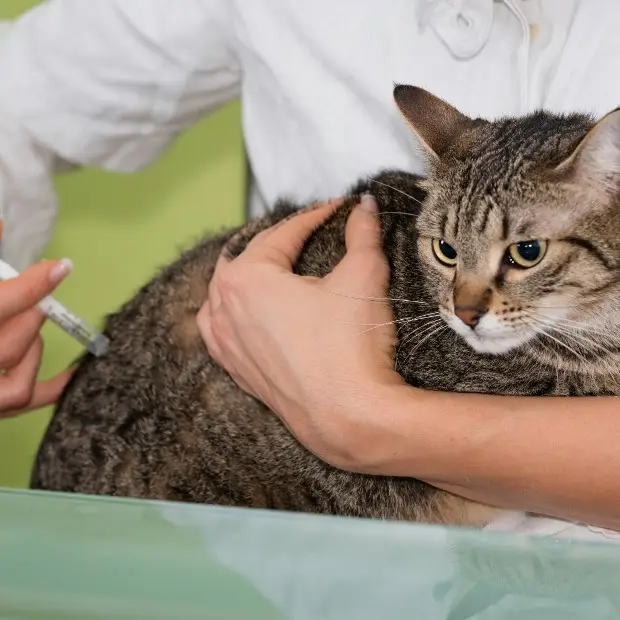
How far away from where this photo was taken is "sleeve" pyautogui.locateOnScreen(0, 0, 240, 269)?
1.19 m

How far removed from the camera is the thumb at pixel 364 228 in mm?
1021

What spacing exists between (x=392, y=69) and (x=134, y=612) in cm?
83

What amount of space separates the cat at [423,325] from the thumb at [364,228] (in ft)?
0.08

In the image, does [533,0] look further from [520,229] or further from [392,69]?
[520,229]

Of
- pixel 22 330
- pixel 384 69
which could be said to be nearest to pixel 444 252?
pixel 384 69

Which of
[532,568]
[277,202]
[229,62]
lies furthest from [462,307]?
[229,62]

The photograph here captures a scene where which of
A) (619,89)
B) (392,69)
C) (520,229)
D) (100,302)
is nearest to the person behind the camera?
(520,229)

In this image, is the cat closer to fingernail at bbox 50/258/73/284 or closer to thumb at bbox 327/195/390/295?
thumb at bbox 327/195/390/295

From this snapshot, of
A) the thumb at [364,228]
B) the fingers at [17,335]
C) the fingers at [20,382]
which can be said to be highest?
the thumb at [364,228]

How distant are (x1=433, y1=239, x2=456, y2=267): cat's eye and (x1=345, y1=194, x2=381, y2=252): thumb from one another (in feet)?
0.32

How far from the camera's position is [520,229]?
2.72 feet

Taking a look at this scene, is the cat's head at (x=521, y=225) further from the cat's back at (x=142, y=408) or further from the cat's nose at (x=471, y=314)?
the cat's back at (x=142, y=408)

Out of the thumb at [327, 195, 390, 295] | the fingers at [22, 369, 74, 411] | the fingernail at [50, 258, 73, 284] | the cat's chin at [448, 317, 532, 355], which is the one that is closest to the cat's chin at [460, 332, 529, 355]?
the cat's chin at [448, 317, 532, 355]

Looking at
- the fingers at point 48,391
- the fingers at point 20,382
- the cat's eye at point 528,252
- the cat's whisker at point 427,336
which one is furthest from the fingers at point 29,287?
the cat's eye at point 528,252
